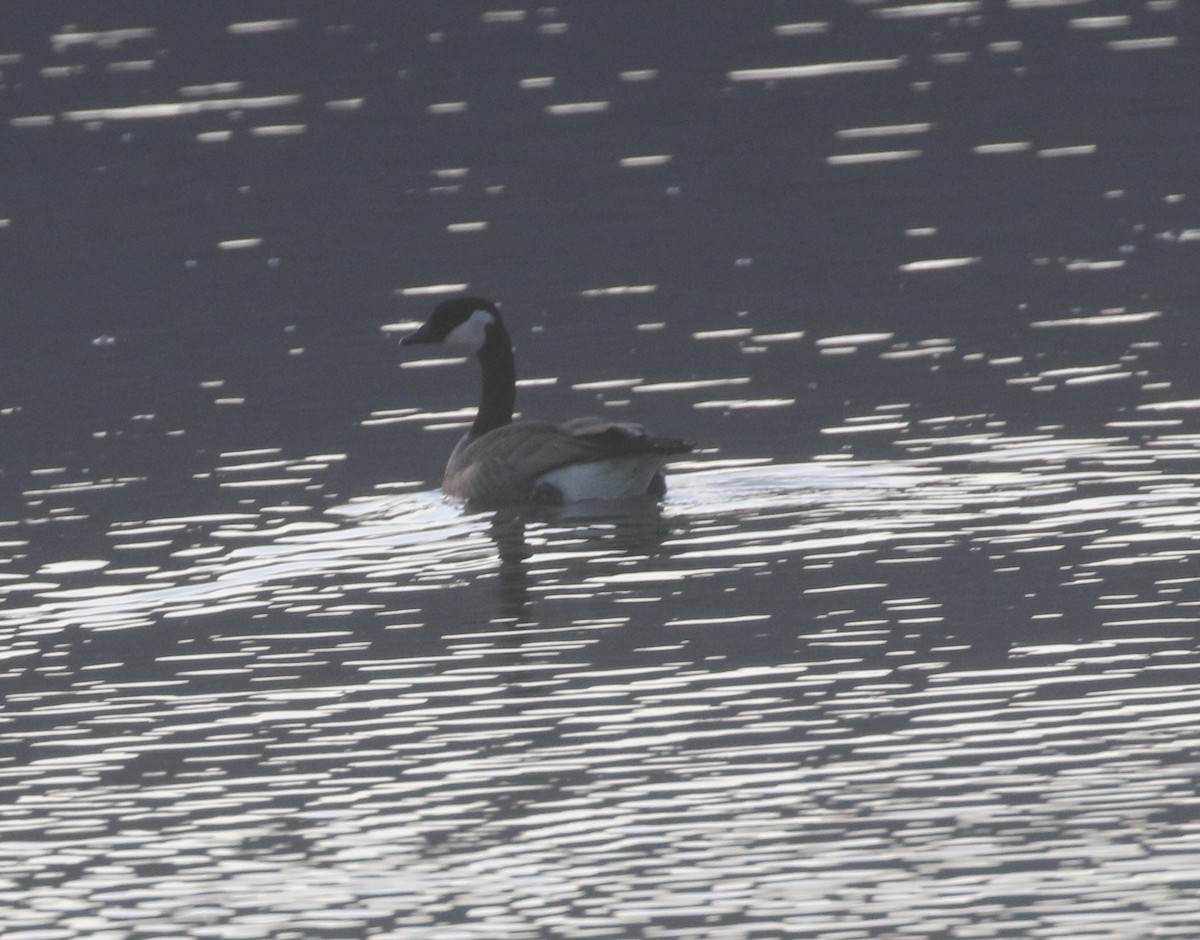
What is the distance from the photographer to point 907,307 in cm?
1936

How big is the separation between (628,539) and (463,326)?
3105 mm

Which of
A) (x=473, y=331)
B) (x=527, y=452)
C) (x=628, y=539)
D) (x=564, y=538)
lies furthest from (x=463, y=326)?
(x=628, y=539)

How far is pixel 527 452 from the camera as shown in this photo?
46.9ft

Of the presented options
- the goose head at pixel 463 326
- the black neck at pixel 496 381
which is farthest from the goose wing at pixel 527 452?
the goose head at pixel 463 326

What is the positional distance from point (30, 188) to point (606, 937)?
22.4 m

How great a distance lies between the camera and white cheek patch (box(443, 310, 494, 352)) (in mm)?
15930

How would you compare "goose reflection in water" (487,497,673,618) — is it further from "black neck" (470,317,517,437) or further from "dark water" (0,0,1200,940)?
"black neck" (470,317,517,437)

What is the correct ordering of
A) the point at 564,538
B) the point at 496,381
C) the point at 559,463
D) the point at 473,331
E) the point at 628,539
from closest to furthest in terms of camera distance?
the point at 628,539, the point at 564,538, the point at 559,463, the point at 496,381, the point at 473,331

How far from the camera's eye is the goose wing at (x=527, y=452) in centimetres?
1381

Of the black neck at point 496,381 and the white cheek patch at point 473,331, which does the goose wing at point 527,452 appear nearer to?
the black neck at point 496,381

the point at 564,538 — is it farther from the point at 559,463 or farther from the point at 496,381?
the point at 496,381

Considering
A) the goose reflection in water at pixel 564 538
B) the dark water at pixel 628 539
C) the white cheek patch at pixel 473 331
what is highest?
the white cheek patch at pixel 473 331

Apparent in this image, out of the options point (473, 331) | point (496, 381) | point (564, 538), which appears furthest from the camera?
point (473, 331)

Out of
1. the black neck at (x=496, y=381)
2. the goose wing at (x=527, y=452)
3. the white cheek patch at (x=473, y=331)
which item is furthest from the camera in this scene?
the white cheek patch at (x=473, y=331)
